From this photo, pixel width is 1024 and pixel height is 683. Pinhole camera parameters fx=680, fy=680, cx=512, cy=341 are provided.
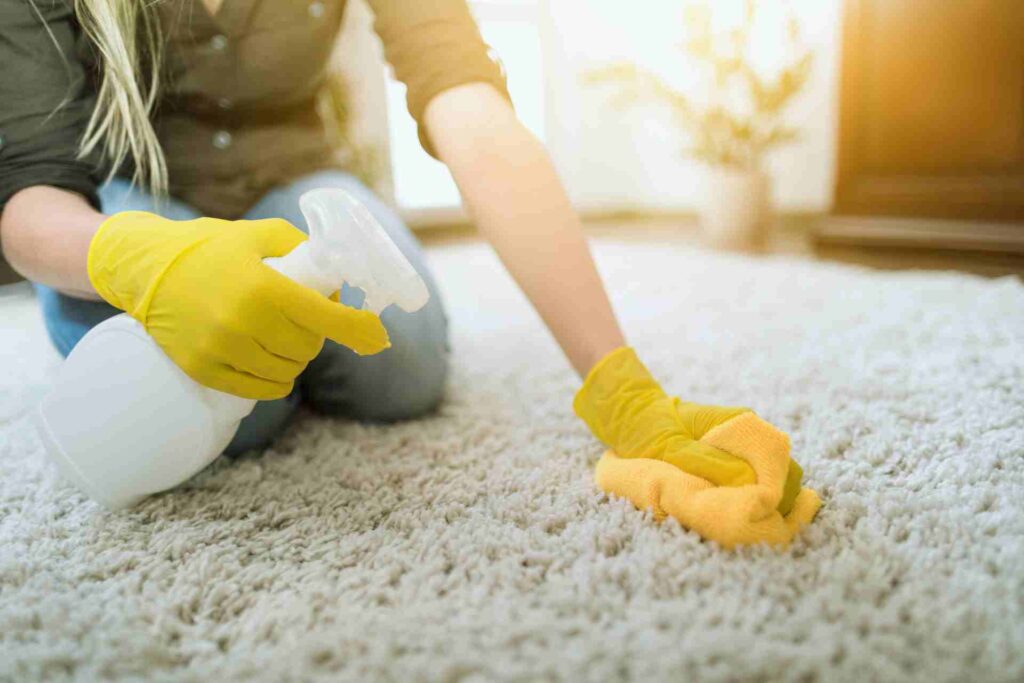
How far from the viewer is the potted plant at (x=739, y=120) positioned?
1.74m

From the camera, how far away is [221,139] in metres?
0.67

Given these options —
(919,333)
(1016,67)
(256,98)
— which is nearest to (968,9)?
(1016,67)

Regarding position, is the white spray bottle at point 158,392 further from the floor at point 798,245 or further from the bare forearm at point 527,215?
the floor at point 798,245

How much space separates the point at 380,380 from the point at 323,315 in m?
0.26

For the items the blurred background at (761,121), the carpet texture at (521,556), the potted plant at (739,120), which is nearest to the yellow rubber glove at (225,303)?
the carpet texture at (521,556)

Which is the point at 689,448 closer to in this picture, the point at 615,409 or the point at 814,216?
→ the point at 615,409

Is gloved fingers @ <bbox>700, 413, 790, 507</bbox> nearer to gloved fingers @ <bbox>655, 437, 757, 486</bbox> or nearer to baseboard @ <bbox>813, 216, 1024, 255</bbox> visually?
gloved fingers @ <bbox>655, 437, 757, 486</bbox>

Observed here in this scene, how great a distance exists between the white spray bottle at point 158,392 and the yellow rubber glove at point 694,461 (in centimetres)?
19

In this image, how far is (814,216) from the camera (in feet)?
6.51

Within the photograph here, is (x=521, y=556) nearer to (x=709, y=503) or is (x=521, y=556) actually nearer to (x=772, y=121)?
(x=709, y=503)

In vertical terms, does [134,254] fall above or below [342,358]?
above

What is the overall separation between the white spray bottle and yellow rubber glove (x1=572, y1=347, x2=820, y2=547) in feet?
0.62

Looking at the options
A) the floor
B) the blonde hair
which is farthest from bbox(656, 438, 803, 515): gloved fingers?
the floor

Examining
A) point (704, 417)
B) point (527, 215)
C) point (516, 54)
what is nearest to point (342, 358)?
point (527, 215)
